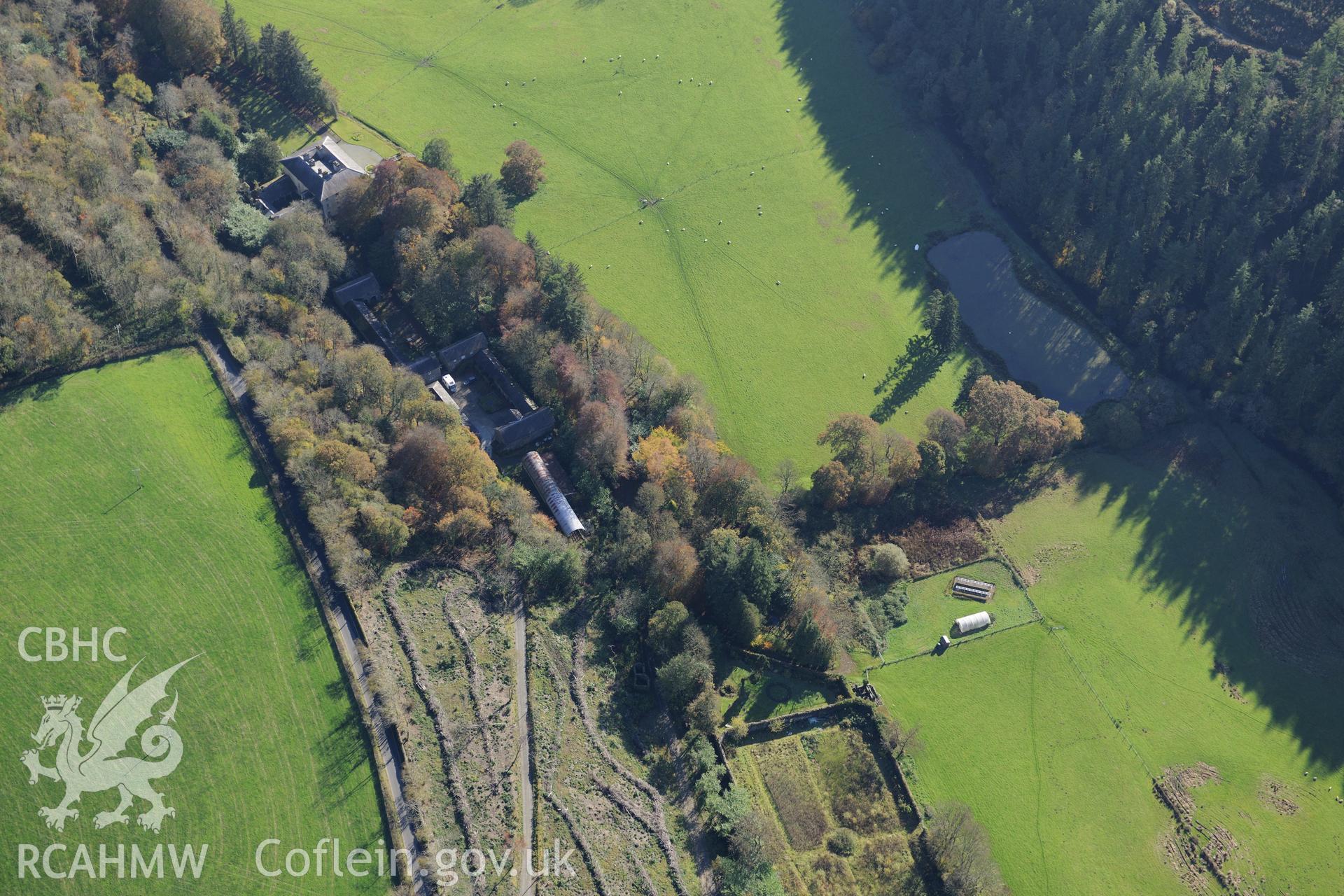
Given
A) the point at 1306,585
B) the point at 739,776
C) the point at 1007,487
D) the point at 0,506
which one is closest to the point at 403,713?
the point at 739,776

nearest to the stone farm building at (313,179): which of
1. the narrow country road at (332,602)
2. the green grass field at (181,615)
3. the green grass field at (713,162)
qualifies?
the green grass field at (713,162)

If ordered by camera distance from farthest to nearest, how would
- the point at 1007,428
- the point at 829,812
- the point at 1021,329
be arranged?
the point at 1021,329 < the point at 1007,428 < the point at 829,812

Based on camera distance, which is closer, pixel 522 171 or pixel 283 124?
pixel 522 171

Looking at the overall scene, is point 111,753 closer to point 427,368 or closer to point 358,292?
point 427,368

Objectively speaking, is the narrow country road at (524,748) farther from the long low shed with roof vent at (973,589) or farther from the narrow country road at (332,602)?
the long low shed with roof vent at (973,589)

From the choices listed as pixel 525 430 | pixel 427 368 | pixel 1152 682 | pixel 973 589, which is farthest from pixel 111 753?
pixel 1152 682

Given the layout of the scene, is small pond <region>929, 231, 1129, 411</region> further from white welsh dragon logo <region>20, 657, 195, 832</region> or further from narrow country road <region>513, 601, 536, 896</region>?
white welsh dragon logo <region>20, 657, 195, 832</region>
